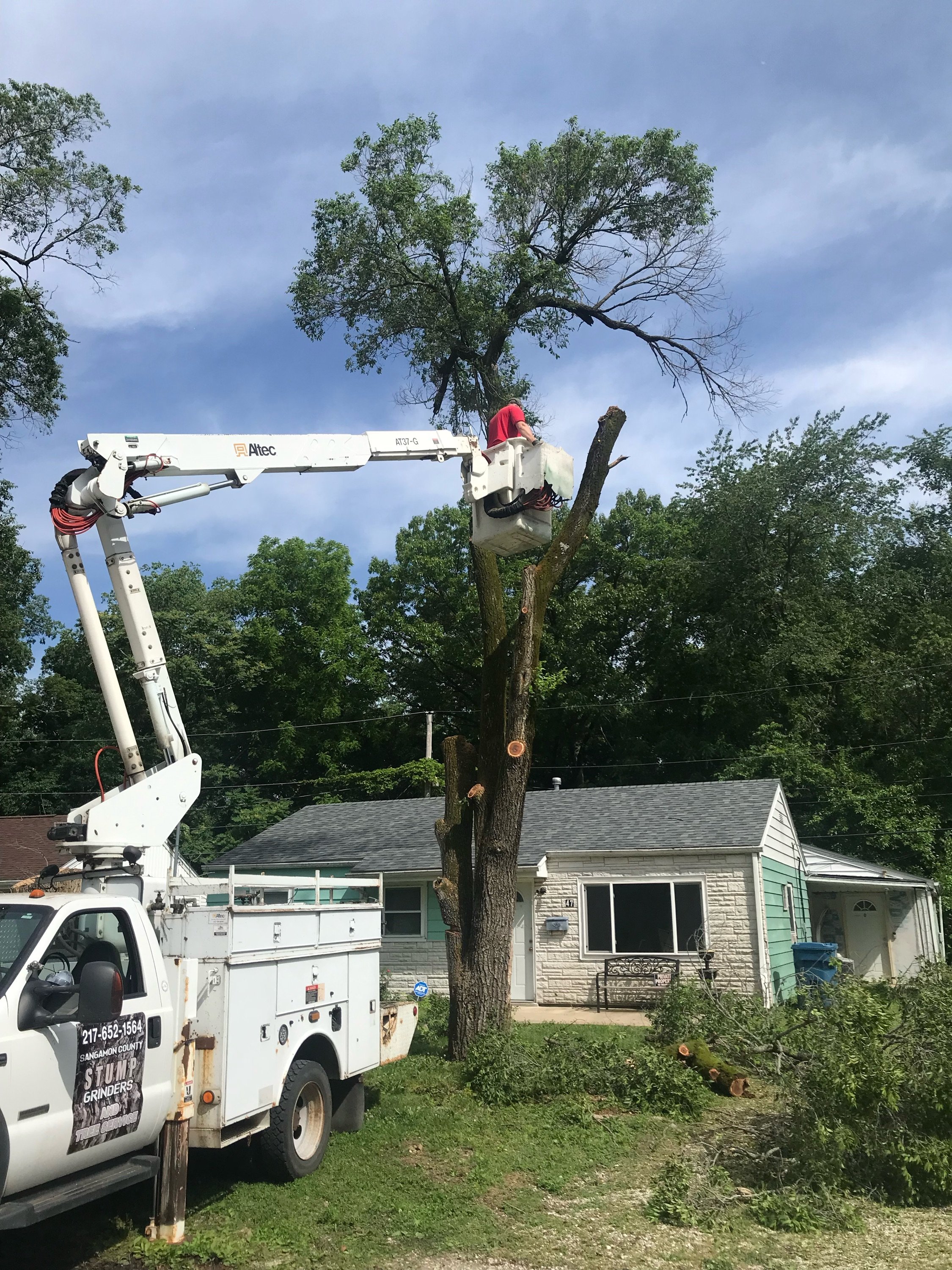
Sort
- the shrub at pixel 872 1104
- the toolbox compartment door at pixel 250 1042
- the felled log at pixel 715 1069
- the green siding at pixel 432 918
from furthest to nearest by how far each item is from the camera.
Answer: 1. the green siding at pixel 432 918
2. the felled log at pixel 715 1069
3. the shrub at pixel 872 1104
4. the toolbox compartment door at pixel 250 1042

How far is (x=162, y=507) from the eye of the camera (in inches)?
312

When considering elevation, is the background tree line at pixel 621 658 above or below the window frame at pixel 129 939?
above

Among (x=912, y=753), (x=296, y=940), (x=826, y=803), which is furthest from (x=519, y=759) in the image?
(x=912, y=753)

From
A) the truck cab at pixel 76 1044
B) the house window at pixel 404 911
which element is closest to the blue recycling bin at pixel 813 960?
the house window at pixel 404 911

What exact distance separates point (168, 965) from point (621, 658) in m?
34.6

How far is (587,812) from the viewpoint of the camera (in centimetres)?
2044

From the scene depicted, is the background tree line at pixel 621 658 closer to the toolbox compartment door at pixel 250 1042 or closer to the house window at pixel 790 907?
the house window at pixel 790 907

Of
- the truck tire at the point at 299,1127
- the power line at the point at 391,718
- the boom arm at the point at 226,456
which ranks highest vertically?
the power line at the point at 391,718

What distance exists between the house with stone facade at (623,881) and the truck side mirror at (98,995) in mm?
11391

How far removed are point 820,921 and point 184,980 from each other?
2102 cm

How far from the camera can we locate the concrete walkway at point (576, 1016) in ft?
51.2

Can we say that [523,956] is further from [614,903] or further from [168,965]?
[168,965]

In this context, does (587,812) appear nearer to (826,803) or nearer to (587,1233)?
(826,803)

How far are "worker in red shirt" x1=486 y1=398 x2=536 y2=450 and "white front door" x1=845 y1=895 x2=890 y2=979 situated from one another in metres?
18.6
